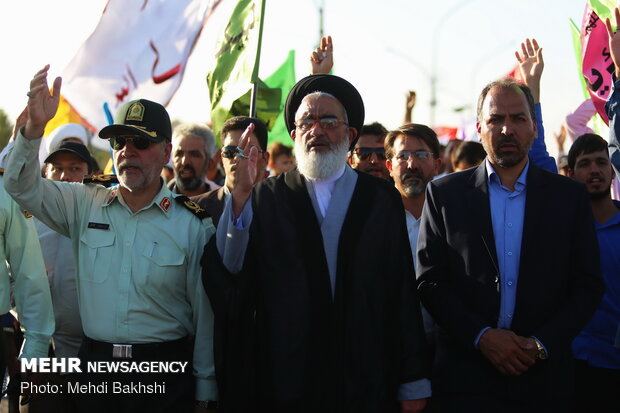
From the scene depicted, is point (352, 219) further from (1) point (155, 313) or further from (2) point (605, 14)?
(2) point (605, 14)

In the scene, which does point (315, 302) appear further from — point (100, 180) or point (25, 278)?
point (25, 278)

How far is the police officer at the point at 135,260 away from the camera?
3920 mm

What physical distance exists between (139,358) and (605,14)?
4.62m

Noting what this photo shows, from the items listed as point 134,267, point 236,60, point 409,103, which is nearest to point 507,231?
point 134,267

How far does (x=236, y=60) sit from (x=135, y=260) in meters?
3.73

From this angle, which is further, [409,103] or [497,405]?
[409,103]

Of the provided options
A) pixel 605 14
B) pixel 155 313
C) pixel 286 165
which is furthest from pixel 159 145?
pixel 286 165

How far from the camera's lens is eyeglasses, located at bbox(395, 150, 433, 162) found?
5.11 m

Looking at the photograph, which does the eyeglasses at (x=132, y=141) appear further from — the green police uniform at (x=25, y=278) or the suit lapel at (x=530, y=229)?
the suit lapel at (x=530, y=229)

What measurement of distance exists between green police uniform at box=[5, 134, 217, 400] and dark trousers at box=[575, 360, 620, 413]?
2243mm

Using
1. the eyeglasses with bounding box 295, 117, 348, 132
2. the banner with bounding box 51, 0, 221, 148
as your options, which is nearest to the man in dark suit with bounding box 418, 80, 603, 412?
the eyeglasses with bounding box 295, 117, 348, 132

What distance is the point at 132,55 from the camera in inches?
332

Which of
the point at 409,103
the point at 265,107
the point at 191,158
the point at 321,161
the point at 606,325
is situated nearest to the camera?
the point at 321,161

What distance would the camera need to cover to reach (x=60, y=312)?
4707 mm
